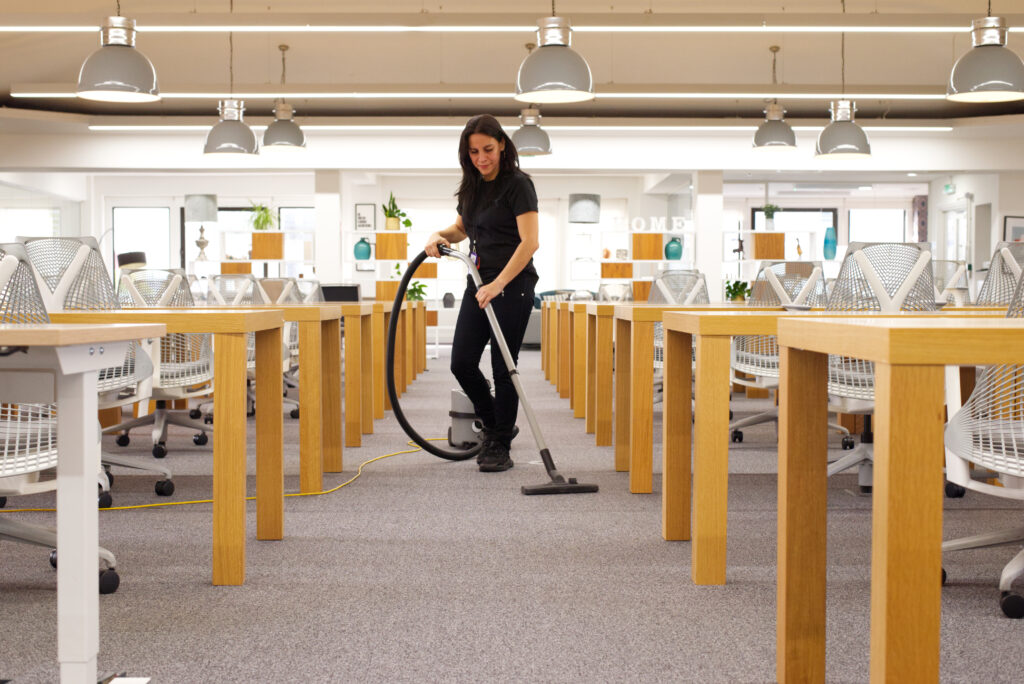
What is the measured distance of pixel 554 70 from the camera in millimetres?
4941

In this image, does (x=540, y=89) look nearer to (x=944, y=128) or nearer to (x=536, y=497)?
(x=536, y=497)

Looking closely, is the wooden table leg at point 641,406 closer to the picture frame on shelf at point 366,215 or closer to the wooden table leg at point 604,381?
the wooden table leg at point 604,381

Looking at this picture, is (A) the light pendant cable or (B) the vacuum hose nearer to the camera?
(B) the vacuum hose

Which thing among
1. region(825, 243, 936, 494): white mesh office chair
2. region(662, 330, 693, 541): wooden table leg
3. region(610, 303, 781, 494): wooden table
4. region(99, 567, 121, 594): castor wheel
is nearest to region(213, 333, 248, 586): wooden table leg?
region(99, 567, 121, 594): castor wheel

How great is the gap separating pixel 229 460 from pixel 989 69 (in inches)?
162

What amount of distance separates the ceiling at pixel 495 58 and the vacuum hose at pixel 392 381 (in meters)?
3.39

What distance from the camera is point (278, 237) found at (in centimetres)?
1226

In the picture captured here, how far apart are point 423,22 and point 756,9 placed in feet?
9.98

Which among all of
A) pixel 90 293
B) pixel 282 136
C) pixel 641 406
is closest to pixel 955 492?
pixel 641 406

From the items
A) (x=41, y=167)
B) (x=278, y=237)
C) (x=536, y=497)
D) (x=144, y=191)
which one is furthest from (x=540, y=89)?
(x=144, y=191)

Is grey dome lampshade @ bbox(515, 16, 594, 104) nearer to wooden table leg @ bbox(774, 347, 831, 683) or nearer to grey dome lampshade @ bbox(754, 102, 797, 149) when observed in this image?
grey dome lampshade @ bbox(754, 102, 797, 149)

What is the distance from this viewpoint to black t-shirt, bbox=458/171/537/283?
151 inches

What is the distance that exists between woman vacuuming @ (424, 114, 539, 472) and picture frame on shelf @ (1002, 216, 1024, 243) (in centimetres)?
1185

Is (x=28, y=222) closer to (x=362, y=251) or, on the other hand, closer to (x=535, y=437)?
(x=362, y=251)
